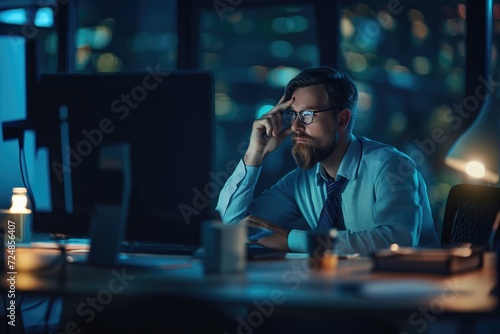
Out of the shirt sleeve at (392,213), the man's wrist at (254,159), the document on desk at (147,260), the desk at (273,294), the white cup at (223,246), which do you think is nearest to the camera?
the desk at (273,294)

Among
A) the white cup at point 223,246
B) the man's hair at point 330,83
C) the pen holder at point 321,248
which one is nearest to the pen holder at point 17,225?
the white cup at point 223,246

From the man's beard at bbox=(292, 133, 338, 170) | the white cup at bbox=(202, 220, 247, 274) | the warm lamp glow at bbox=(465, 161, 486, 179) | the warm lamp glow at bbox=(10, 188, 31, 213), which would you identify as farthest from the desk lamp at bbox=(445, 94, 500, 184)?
the warm lamp glow at bbox=(10, 188, 31, 213)

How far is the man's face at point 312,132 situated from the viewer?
9.48ft

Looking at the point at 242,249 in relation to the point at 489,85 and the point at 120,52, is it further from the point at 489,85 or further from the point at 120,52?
the point at 120,52

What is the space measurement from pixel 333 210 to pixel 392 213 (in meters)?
0.32

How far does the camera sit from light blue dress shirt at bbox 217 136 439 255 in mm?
2457

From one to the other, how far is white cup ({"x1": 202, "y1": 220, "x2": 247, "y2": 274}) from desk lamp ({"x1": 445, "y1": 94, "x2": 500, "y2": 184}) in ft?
3.60

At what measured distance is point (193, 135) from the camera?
1.85 meters

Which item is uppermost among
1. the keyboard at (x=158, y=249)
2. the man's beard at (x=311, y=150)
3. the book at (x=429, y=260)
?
the man's beard at (x=311, y=150)

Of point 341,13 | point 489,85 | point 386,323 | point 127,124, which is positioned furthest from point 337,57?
point 386,323

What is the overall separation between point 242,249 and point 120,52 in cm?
373

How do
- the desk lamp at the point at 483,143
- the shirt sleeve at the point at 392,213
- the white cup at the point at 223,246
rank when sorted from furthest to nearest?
1. the desk lamp at the point at 483,143
2. the shirt sleeve at the point at 392,213
3. the white cup at the point at 223,246

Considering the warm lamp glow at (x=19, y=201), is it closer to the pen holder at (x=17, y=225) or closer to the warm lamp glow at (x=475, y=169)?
the pen holder at (x=17, y=225)

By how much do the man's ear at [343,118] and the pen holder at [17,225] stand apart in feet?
3.95
